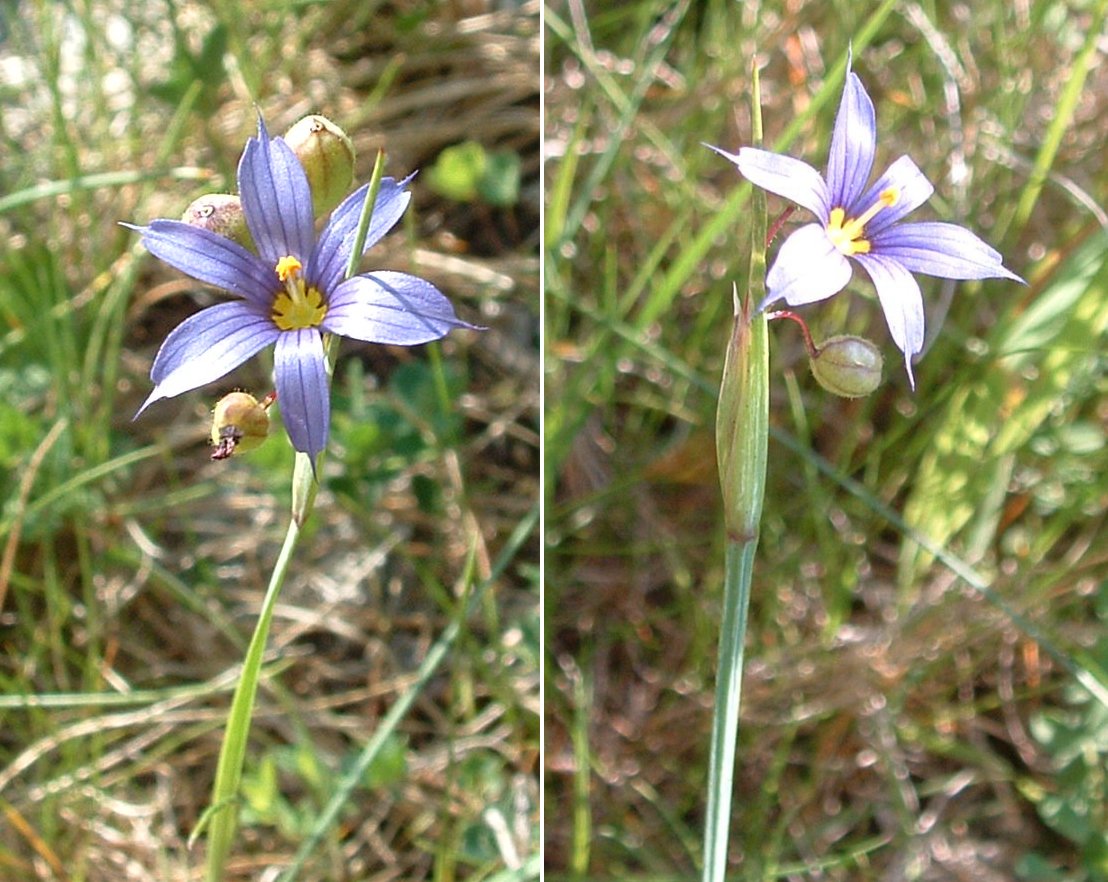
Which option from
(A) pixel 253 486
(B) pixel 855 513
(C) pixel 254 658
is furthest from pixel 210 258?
(B) pixel 855 513

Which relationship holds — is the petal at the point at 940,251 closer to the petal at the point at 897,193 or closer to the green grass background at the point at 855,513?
the petal at the point at 897,193

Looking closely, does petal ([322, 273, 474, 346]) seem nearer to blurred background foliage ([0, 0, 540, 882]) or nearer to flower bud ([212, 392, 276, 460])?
flower bud ([212, 392, 276, 460])

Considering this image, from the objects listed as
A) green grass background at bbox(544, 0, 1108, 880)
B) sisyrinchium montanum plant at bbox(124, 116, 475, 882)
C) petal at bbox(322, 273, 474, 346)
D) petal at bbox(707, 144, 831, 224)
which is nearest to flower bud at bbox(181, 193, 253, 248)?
sisyrinchium montanum plant at bbox(124, 116, 475, 882)

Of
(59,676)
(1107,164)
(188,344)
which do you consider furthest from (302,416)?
(1107,164)

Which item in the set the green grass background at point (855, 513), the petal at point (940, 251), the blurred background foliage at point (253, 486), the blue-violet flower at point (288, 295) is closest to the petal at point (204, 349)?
the blue-violet flower at point (288, 295)

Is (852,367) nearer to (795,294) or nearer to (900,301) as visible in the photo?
(900,301)

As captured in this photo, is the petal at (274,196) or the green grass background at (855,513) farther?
the green grass background at (855,513)
